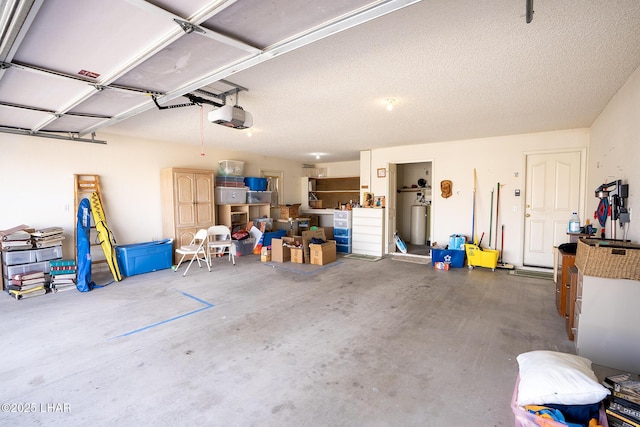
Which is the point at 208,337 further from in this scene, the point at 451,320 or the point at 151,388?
the point at 451,320

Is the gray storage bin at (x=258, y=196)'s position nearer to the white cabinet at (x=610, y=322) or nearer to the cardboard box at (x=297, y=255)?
the cardboard box at (x=297, y=255)

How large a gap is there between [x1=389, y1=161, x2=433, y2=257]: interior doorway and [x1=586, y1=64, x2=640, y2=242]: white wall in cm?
380

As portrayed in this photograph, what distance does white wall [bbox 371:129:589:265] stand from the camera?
5.22m

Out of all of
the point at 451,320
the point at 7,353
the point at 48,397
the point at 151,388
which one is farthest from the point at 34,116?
the point at 451,320

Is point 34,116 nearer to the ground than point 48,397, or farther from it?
farther from it

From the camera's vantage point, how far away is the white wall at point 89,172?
14.6 ft

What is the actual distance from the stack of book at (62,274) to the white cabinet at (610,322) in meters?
6.29

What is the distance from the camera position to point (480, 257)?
5457 millimetres

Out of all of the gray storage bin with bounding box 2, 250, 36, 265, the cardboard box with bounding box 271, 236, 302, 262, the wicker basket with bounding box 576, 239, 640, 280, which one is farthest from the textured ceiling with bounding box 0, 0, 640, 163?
the cardboard box with bounding box 271, 236, 302, 262

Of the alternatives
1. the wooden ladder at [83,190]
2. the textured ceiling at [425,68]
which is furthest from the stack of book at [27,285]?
the textured ceiling at [425,68]

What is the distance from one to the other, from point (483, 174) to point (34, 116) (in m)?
7.03

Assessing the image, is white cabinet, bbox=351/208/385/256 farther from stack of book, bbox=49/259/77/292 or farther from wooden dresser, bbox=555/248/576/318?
stack of book, bbox=49/259/77/292

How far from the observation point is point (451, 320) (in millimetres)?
3205

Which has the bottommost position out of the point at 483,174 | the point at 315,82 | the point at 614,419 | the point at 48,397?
the point at 48,397
